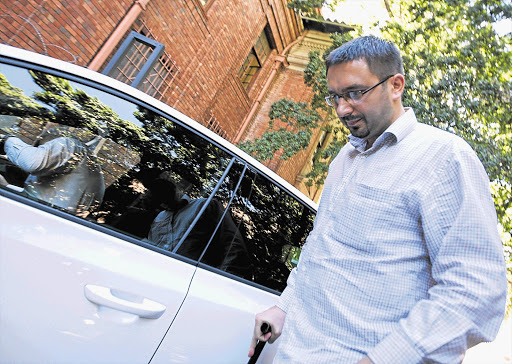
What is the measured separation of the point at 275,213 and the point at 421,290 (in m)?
1.22

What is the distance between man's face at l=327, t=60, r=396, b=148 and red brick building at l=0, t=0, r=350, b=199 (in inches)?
108

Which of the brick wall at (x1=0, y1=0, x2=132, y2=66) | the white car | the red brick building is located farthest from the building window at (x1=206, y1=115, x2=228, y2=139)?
the white car

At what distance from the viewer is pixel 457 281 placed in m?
0.95

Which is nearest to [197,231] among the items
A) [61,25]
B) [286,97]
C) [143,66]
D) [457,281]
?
[457,281]

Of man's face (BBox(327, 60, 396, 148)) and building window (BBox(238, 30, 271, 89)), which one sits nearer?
man's face (BBox(327, 60, 396, 148))

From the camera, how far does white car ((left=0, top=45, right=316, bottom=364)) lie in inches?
53.9

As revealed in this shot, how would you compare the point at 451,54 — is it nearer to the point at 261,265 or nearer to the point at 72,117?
the point at 261,265

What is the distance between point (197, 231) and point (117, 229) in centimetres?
38

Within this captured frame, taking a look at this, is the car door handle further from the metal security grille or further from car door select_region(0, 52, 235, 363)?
the metal security grille

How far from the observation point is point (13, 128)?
165cm

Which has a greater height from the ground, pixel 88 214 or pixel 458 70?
pixel 458 70

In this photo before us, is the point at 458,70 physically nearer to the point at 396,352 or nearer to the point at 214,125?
the point at 214,125

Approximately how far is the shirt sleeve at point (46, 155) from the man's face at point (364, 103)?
48.3 inches

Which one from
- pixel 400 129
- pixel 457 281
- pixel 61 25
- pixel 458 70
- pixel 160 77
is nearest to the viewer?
pixel 457 281
